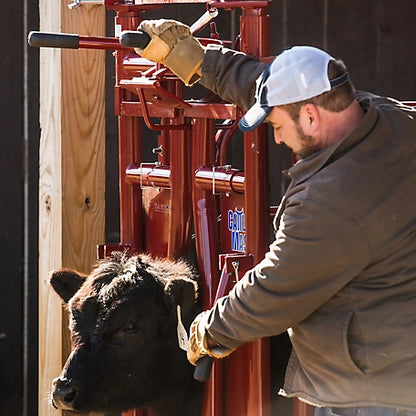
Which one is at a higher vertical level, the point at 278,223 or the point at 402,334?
the point at 278,223

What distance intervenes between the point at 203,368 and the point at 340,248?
738mm

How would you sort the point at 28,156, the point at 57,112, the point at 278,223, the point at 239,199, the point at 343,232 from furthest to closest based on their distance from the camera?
the point at 28,156
the point at 57,112
the point at 239,199
the point at 278,223
the point at 343,232

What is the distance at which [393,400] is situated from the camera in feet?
9.75

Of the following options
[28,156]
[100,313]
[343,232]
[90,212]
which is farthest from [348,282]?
[28,156]

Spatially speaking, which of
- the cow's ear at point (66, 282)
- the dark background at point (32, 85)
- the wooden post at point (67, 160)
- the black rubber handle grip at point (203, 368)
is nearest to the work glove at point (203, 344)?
the black rubber handle grip at point (203, 368)

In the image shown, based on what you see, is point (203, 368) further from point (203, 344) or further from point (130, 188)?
point (130, 188)

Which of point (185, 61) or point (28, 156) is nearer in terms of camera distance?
point (185, 61)

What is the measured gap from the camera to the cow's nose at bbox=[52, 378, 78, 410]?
3754 millimetres

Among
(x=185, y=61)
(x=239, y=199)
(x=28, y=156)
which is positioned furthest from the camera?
(x=28, y=156)

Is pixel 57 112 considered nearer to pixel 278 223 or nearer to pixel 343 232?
pixel 278 223

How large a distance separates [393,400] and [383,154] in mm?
747

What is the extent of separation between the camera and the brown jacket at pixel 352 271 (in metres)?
2.87

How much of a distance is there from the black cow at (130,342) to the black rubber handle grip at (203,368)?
57cm

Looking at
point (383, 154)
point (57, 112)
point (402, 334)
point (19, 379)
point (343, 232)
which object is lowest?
point (19, 379)
